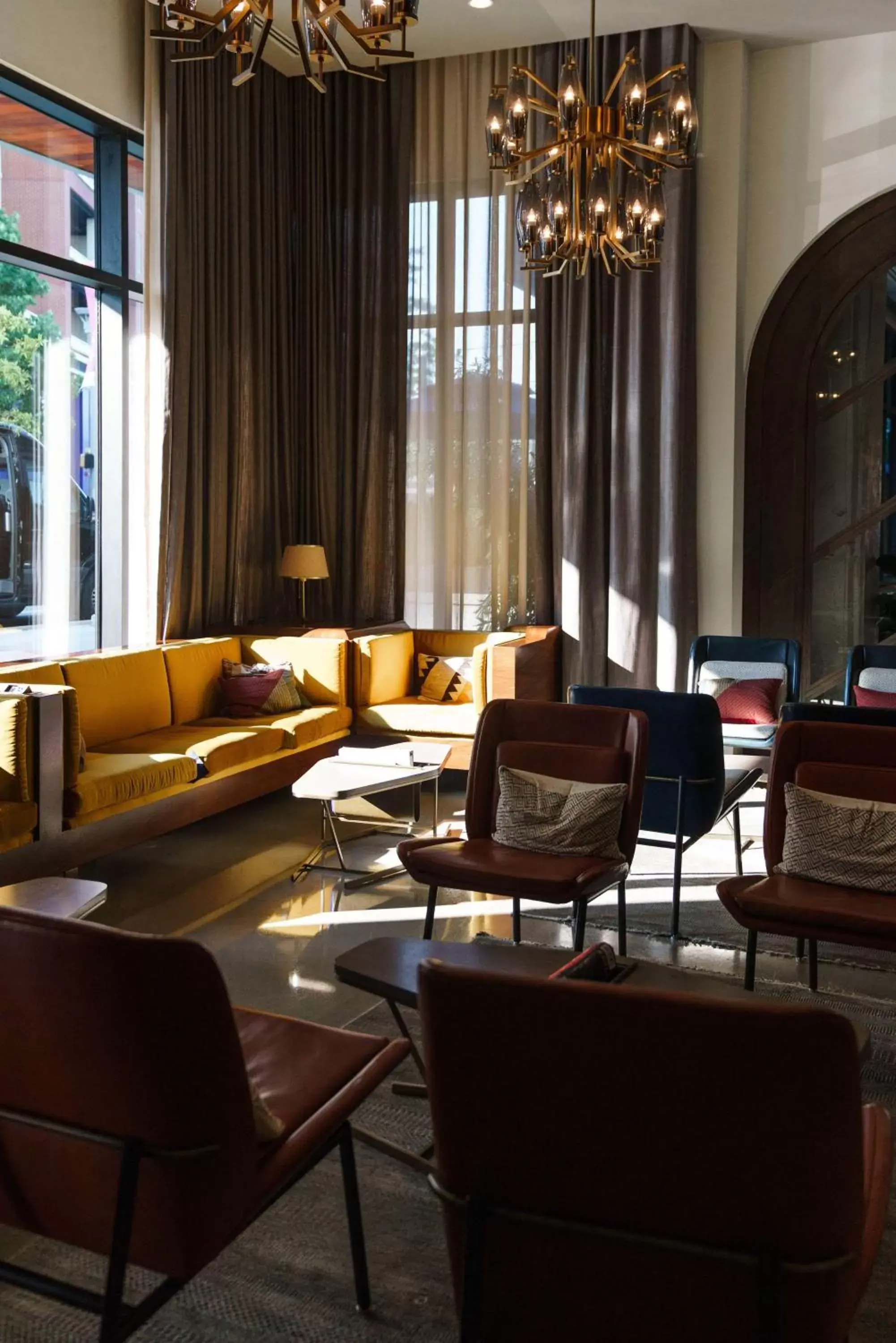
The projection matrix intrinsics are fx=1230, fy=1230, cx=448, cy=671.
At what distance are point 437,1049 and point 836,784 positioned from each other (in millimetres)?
2318

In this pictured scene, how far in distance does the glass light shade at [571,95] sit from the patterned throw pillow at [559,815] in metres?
2.27

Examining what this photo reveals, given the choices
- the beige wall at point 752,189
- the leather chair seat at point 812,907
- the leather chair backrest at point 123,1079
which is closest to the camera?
the leather chair backrest at point 123,1079

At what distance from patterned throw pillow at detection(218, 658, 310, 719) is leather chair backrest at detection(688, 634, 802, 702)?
211 cm

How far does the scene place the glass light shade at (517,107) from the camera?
4.26 m

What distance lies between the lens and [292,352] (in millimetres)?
7656

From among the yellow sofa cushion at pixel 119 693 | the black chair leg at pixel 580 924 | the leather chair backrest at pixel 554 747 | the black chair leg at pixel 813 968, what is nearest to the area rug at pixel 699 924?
the black chair leg at pixel 813 968

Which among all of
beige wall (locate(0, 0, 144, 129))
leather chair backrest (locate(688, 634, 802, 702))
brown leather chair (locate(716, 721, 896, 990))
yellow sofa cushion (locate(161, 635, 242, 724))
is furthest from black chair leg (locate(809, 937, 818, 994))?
beige wall (locate(0, 0, 144, 129))

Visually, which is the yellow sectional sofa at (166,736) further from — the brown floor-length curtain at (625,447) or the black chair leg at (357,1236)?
the black chair leg at (357,1236)

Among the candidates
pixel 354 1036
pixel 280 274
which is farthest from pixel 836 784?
pixel 280 274

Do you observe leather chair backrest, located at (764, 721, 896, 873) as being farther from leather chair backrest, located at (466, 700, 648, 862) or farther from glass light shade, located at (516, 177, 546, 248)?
glass light shade, located at (516, 177, 546, 248)

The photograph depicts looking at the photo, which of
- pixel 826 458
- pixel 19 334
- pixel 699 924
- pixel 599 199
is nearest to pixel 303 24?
pixel 599 199

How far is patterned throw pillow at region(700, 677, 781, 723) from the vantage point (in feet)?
19.0

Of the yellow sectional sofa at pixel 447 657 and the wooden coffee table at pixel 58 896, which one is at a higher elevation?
the yellow sectional sofa at pixel 447 657

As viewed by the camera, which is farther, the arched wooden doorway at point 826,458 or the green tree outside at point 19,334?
the arched wooden doorway at point 826,458
